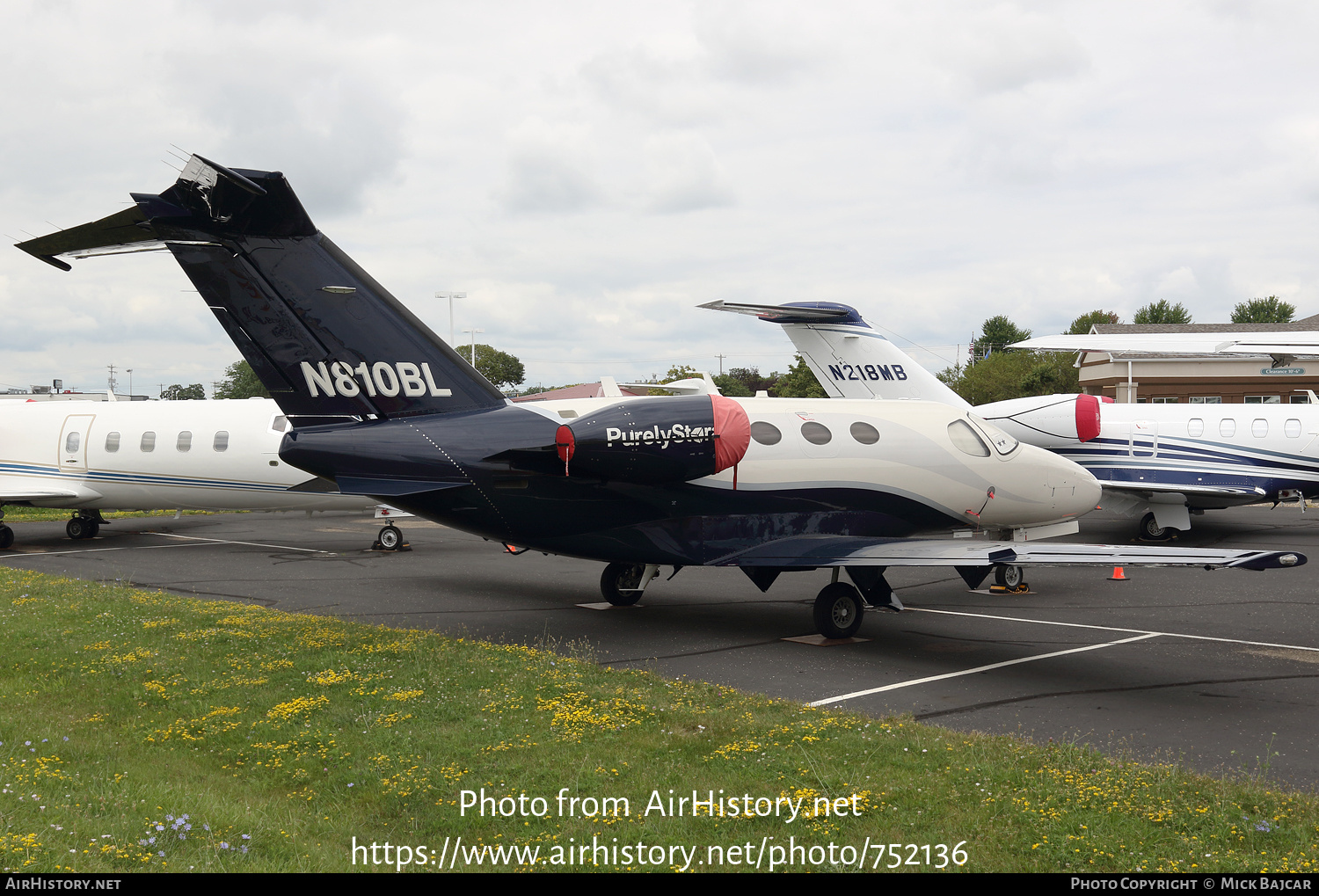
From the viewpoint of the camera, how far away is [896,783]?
6.29 metres

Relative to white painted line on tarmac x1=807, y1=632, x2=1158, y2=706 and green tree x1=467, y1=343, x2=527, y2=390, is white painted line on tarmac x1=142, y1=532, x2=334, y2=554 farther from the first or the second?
green tree x1=467, y1=343, x2=527, y2=390

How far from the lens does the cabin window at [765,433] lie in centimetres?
1220

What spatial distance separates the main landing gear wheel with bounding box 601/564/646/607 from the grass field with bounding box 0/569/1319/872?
4.10 meters

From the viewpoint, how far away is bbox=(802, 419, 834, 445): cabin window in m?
12.4

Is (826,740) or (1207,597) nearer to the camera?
(826,740)

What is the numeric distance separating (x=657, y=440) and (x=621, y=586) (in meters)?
3.57

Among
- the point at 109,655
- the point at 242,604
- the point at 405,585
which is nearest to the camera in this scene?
the point at 109,655

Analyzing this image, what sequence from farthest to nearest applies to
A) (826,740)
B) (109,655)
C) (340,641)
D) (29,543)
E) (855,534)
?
(29,543) → (855,534) → (340,641) → (109,655) → (826,740)

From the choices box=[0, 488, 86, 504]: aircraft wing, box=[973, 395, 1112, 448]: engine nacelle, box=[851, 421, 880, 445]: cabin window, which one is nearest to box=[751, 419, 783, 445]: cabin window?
box=[851, 421, 880, 445]: cabin window

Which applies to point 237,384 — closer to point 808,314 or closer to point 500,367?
point 500,367

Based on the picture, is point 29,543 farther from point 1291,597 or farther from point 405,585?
point 1291,597

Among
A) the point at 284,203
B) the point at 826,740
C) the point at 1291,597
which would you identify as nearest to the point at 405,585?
the point at 284,203

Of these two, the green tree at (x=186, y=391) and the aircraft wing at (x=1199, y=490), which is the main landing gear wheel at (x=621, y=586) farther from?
the green tree at (x=186, y=391)

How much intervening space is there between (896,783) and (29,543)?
921 inches
